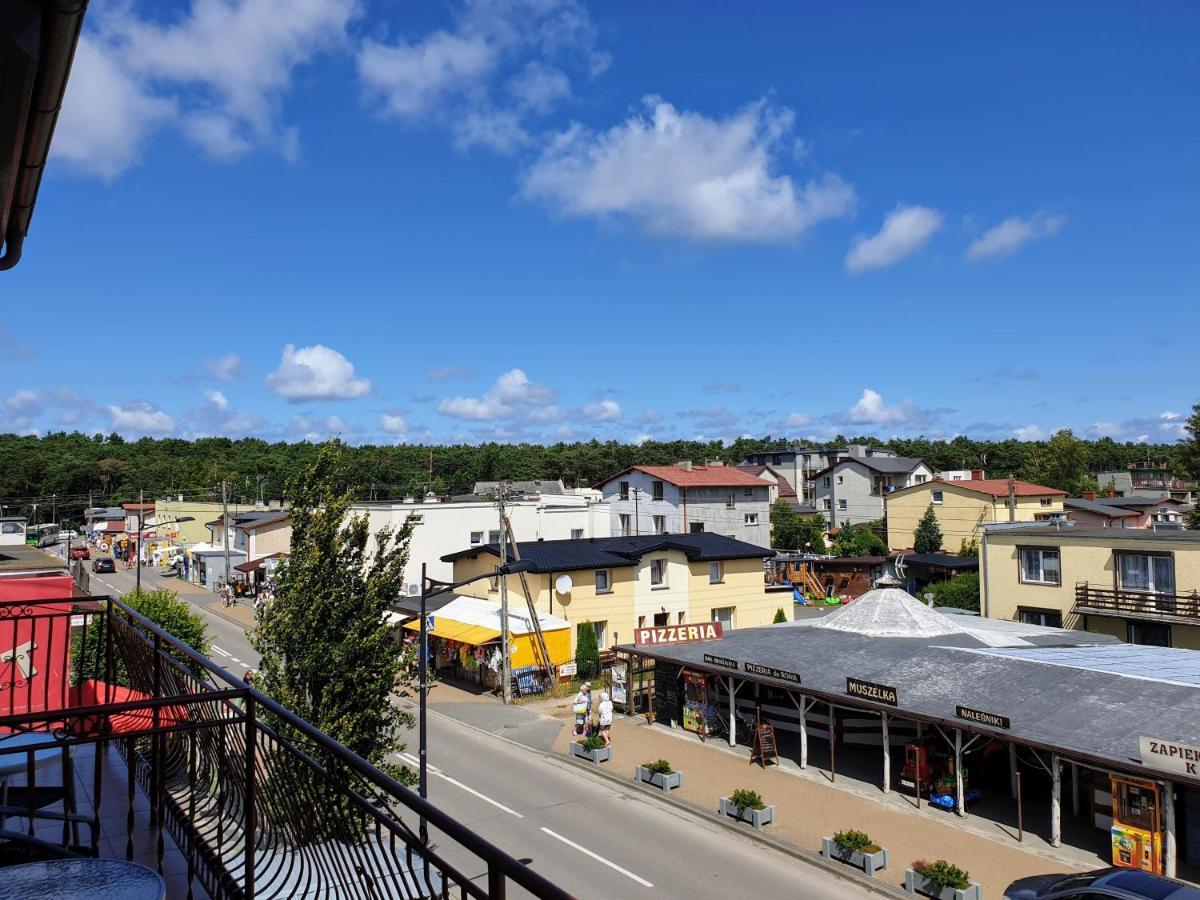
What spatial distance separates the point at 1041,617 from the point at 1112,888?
1024 inches

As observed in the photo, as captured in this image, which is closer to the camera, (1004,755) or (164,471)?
(1004,755)

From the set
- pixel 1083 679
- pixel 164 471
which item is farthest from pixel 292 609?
pixel 164 471

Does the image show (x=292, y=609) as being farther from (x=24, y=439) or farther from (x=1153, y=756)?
(x=24, y=439)

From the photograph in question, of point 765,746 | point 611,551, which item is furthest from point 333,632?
point 611,551

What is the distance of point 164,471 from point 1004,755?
10621 centimetres

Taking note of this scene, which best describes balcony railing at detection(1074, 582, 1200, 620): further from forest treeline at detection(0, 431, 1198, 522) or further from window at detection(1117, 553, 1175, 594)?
forest treeline at detection(0, 431, 1198, 522)

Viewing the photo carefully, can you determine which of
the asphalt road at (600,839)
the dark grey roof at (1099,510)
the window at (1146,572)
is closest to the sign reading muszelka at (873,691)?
the asphalt road at (600,839)

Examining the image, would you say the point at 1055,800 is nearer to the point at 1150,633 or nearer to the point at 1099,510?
the point at 1150,633

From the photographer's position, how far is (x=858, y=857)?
600 inches

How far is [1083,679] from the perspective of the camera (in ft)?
59.9

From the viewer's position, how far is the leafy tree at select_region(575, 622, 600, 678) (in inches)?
1318

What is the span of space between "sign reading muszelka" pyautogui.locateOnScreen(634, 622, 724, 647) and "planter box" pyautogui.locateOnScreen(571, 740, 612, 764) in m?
3.91

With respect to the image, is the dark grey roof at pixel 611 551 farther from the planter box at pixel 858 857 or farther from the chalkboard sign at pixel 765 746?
the planter box at pixel 858 857

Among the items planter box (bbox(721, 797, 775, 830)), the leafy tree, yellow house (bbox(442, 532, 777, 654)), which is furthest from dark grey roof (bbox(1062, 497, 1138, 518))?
planter box (bbox(721, 797, 775, 830))
